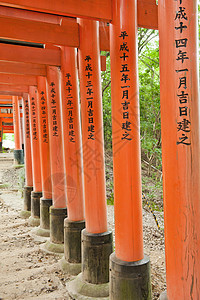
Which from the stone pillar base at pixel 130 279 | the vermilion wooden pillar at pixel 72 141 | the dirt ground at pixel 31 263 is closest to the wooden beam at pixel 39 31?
the vermilion wooden pillar at pixel 72 141

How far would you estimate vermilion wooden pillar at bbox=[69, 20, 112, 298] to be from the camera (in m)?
3.63

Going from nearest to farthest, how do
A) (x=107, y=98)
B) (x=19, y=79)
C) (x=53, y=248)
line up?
(x=53, y=248)
(x=19, y=79)
(x=107, y=98)

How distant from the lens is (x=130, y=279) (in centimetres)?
288

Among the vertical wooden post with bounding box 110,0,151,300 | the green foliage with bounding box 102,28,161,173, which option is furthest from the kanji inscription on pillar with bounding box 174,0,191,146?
the green foliage with bounding box 102,28,161,173

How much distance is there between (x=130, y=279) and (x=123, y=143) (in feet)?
4.68

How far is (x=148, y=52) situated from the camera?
9484mm

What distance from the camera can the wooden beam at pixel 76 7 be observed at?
8.57 ft

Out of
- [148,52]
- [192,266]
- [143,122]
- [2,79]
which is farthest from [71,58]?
[143,122]

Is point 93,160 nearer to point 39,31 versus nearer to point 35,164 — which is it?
point 39,31

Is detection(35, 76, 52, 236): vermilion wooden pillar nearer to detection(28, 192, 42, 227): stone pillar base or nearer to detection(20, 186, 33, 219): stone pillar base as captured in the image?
detection(28, 192, 42, 227): stone pillar base

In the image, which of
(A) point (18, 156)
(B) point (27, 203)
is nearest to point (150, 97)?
(B) point (27, 203)

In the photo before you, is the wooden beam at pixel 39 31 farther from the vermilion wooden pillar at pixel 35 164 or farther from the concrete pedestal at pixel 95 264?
the vermilion wooden pillar at pixel 35 164

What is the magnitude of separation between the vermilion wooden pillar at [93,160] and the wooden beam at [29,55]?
1035mm

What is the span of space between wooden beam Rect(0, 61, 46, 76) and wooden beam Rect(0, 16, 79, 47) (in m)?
1.74
